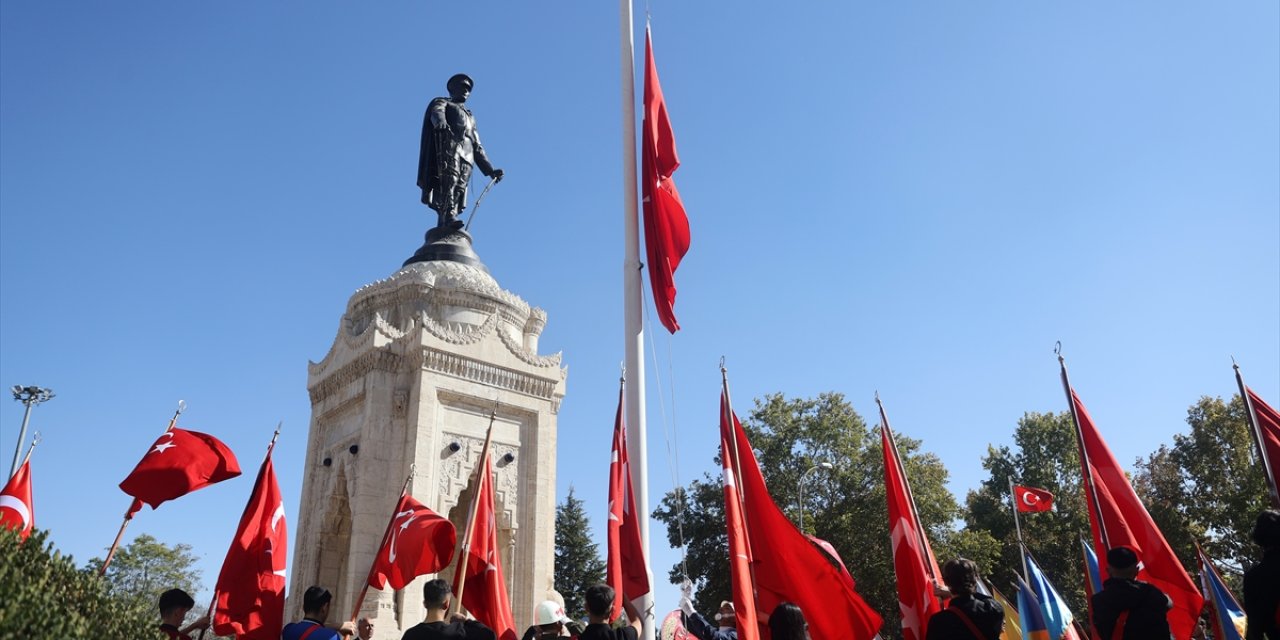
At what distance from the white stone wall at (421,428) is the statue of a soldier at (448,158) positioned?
186 centimetres

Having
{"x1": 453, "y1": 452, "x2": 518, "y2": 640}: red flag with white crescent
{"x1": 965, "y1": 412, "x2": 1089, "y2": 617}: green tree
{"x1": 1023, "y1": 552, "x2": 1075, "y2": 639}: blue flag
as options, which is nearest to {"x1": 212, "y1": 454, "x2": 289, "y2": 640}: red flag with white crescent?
{"x1": 453, "y1": 452, "x2": 518, "y2": 640}: red flag with white crescent

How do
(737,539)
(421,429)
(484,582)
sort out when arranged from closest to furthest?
1. (737,539)
2. (484,582)
3. (421,429)

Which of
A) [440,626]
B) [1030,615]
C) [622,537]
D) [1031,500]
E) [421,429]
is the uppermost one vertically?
[1031,500]

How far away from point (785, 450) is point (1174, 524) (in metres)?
16.2

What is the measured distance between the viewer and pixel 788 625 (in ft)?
17.1

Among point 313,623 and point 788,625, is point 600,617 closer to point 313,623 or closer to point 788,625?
point 788,625

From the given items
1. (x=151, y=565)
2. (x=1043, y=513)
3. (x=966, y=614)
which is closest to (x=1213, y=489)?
(x=1043, y=513)

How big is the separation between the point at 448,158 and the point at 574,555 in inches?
1201

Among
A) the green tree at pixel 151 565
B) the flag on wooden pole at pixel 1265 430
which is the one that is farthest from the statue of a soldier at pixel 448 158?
the green tree at pixel 151 565

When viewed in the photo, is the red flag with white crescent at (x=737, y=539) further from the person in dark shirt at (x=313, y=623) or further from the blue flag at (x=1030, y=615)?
the blue flag at (x=1030, y=615)

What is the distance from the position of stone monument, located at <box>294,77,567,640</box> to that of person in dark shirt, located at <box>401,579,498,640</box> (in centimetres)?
828

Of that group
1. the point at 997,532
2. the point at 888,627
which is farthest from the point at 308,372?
the point at 997,532

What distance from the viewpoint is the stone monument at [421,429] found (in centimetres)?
1472

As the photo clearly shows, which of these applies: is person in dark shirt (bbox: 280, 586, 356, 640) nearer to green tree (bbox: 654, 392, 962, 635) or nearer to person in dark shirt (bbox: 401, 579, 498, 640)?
person in dark shirt (bbox: 401, 579, 498, 640)
